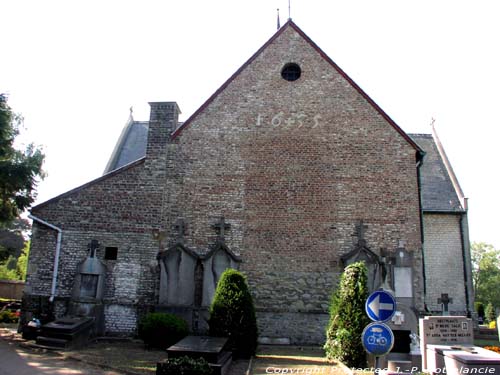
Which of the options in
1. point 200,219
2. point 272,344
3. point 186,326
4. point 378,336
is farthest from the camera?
point 200,219

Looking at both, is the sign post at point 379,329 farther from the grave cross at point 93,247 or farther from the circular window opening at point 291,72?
the circular window opening at point 291,72

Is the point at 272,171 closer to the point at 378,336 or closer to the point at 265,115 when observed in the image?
the point at 265,115

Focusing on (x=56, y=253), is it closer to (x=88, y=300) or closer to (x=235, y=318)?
(x=88, y=300)

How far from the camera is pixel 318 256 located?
14.5m

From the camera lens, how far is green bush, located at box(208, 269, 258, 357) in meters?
11.3

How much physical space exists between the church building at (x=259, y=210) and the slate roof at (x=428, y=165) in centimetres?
572

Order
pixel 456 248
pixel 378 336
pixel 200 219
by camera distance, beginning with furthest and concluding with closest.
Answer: pixel 456 248 → pixel 200 219 → pixel 378 336

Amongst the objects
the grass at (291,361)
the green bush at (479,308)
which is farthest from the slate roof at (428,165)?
the green bush at (479,308)

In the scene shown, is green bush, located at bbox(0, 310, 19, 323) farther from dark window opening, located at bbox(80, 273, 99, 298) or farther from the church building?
dark window opening, located at bbox(80, 273, 99, 298)

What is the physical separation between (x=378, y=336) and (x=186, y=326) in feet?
23.6

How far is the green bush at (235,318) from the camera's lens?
11266 mm

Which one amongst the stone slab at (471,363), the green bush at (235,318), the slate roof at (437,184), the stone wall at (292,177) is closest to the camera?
the stone slab at (471,363)

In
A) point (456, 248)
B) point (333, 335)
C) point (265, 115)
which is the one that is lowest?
point (333, 335)

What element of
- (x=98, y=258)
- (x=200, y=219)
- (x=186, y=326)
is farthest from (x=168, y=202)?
(x=186, y=326)
